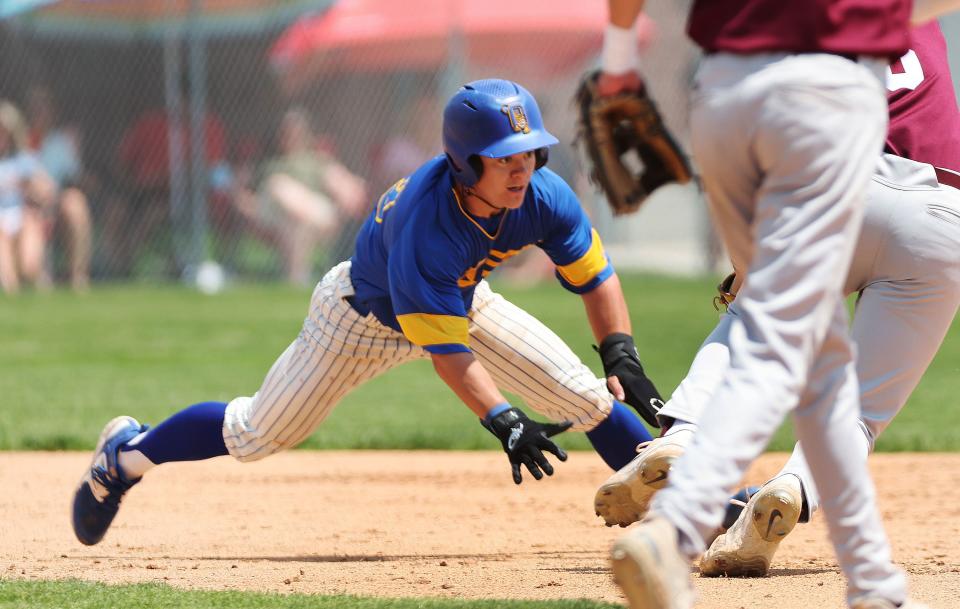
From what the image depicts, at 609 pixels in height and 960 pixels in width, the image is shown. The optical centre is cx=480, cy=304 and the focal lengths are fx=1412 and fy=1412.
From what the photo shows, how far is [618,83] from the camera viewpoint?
2.84 metres

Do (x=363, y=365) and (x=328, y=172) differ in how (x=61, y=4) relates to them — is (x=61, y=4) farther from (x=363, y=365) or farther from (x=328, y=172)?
(x=363, y=365)

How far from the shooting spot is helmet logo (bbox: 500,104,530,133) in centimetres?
398

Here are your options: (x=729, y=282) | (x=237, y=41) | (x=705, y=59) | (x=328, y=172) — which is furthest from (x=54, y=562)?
(x=237, y=41)

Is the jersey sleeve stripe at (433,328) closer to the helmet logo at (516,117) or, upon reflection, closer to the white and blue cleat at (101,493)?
the helmet logo at (516,117)

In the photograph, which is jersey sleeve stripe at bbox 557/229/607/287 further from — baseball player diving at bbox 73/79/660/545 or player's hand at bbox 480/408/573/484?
player's hand at bbox 480/408/573/484

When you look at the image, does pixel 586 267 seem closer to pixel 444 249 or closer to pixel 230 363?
pixel 444 249

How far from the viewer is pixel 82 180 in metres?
14.6

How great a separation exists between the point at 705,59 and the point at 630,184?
0.36m

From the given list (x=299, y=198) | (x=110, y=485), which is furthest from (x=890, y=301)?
(x=299, y=198)

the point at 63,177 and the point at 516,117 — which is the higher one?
the point at 516,117

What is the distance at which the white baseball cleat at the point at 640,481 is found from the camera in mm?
3697

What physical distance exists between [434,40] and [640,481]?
11370 millimetres

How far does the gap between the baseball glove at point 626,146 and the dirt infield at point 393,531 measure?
42.9 inches

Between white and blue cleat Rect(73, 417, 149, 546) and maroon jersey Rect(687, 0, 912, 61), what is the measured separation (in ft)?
8.97
